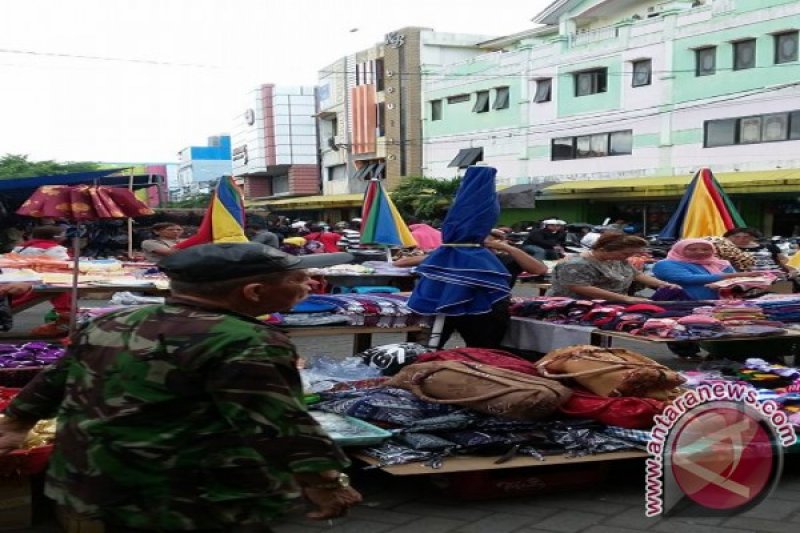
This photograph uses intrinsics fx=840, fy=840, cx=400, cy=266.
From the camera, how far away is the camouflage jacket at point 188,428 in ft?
6.73

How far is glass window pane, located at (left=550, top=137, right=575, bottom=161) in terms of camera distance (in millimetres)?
32594

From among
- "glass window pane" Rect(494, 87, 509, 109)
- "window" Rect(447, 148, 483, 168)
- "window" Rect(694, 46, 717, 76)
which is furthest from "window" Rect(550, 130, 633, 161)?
"window" Rect(447, 148, 483, 168)

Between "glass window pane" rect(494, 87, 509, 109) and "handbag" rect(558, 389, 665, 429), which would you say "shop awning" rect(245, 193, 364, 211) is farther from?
"handbag" rect(558, 389, 665, 429)

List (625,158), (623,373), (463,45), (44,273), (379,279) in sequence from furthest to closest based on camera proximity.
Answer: (463,45)
(625,158)
(379,279)
(44,273)
(623,373)

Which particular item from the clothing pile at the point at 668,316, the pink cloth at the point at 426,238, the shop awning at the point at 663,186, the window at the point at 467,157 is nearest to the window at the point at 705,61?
the shop awning at the point at 663,186

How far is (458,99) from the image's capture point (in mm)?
37688

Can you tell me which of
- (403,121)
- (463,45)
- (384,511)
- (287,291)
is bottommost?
(384,511)

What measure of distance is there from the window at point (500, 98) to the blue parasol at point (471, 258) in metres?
29.6

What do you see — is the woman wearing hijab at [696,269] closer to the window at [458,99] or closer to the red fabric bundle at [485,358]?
the red fabric bundle at [485,358]

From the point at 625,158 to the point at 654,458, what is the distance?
27299mm

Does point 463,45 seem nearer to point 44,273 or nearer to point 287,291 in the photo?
point 44,273

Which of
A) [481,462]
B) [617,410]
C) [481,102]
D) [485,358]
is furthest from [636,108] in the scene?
[481,462]

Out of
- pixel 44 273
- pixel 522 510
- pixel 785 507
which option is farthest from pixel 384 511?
pixel 44 273

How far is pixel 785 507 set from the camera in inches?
165
